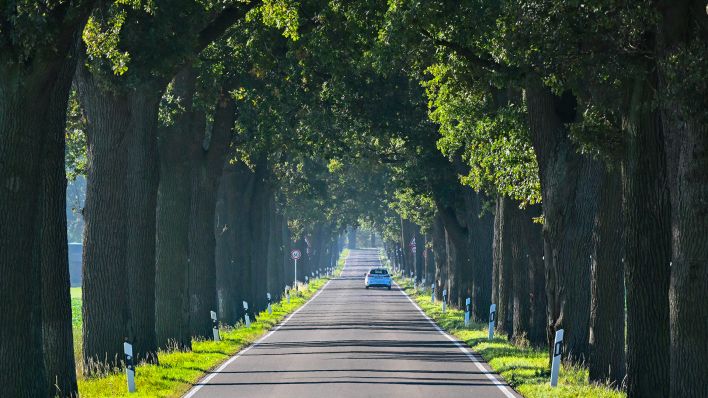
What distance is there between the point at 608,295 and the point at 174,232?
12.8 m

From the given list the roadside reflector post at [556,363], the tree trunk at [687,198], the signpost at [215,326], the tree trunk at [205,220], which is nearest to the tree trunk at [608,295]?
the roadside reflector post at [556,363]

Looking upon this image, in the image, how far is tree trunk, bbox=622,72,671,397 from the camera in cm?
1817

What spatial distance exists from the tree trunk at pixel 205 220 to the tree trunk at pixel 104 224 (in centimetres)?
1137

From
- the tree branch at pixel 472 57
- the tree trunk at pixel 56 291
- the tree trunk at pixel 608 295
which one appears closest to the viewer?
the tree trunk at pixel 56 291

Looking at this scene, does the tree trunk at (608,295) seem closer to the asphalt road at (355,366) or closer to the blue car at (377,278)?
the asphalt road at (355,366)

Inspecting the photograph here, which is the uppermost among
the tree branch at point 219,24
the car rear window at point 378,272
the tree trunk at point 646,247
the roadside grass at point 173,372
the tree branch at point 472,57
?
the tree branch at point 219,24

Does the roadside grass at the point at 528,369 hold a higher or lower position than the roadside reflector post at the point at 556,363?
lower

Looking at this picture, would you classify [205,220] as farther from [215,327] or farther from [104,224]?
[104,224]

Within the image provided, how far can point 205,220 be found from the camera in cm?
3816

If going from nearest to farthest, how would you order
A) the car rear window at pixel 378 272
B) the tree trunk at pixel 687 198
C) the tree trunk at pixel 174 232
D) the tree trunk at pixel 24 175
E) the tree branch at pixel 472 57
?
the tree trunk at pixel 24 175 → the tree trunk at pixel 687 198 → the tree branch at pixel 472 57 → the tree trunk at pixel 174 232 → the car rear window at pixel 378 272

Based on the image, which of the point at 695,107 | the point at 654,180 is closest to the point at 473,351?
the point at 654,180

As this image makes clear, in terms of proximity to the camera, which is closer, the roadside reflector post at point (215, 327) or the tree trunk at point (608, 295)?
the tree trunk at point (608, 295)

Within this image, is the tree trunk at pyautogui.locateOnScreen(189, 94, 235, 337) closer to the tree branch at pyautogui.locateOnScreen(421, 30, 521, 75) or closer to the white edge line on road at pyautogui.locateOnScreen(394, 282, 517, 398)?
the white edge line on road at pyautogui.locateOnScreen(394, 282, 517, 398)

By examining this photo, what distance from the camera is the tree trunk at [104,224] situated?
955 inches
